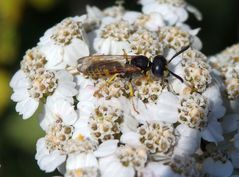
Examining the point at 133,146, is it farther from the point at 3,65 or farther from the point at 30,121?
the point at 3,65

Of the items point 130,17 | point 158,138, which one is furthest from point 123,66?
point 130,17

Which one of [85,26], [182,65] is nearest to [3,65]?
[85,26]

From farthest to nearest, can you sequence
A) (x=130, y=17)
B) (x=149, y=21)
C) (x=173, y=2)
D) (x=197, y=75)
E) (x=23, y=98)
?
(x=173, y=2)
(x=130, y=17)
(x=149, y=21)
(x=23, y=98)
(x=197, y=75)

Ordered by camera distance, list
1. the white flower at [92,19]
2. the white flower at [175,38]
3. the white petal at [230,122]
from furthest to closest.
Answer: the white flower at [92,19] → the white flower at [175,38] → the white petal at [230,122]

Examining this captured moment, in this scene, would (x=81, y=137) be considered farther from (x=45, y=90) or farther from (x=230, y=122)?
(x=230, y=122)

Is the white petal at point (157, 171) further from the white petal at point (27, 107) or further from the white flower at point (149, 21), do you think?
the white flower at point (149, 21)

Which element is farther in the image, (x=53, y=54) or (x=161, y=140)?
(x=53, y=54)

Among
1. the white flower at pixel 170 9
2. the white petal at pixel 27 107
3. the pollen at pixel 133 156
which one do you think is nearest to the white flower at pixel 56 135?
the white petal at pixel 27 107
